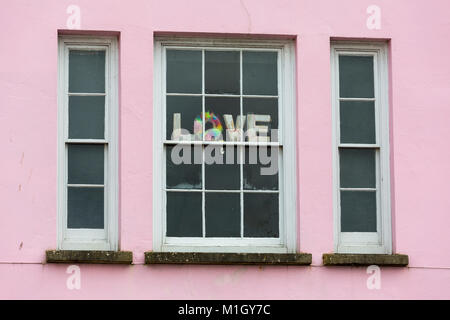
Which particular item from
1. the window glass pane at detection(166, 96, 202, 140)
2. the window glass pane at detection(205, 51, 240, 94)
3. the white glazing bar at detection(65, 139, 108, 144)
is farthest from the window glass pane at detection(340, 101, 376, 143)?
the white glazing bar at detection(65, 139, 108, 144)

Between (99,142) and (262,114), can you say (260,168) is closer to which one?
(262,114)

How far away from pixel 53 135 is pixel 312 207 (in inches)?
102

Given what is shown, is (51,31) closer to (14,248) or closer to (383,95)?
(14,248)

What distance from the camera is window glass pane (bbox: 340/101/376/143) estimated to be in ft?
40.7

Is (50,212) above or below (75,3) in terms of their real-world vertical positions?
→ below

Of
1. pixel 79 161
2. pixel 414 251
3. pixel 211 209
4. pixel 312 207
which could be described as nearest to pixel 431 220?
pixel 414 251

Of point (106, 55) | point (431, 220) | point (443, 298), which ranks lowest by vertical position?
point (443, 298)

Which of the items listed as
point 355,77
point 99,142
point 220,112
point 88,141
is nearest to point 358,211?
point 355,77

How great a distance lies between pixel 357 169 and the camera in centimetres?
1237

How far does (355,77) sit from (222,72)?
4.38ft

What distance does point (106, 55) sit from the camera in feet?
40.2

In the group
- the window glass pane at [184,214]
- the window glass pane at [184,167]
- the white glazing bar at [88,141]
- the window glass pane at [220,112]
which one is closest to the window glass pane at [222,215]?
the window glass pane at [184,214]

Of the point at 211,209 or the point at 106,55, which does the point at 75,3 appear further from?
the point at 211,209

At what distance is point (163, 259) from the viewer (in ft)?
38.7
